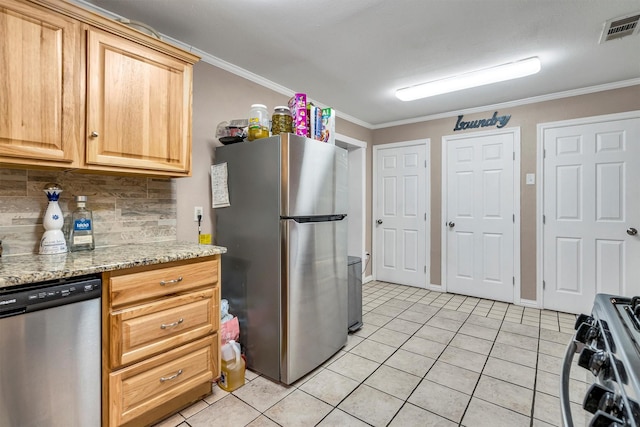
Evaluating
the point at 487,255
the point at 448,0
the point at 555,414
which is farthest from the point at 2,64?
the point at 487,255

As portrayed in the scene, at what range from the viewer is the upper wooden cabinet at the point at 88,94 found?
132 centimetres

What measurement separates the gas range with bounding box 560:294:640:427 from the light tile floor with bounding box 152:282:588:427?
0.66 feet

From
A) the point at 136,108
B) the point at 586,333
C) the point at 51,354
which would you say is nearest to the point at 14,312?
the point at 51,354

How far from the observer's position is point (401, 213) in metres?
4.30

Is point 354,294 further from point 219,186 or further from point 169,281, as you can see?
point 169,281

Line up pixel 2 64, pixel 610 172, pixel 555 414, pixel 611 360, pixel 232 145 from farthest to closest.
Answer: pixel 610 172, pixel 232 145, pixel 555 414, pixel 2 64, pixel 611 360

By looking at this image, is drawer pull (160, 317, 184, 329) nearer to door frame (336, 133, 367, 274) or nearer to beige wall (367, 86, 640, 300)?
door frame (336, 133, 367, 274)

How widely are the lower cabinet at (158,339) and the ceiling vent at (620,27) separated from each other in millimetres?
2944

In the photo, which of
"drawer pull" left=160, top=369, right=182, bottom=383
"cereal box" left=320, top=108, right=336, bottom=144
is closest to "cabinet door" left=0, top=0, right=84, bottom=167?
"drawer pull" left=160, top=369, right=182, bottom=383

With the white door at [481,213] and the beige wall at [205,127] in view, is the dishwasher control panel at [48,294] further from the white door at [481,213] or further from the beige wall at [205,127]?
the white door at [481,213]

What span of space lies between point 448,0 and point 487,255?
2912mm

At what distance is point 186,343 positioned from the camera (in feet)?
5.40

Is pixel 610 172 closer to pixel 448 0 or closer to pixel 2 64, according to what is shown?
pixel 448 0

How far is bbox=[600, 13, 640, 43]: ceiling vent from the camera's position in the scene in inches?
74.9
